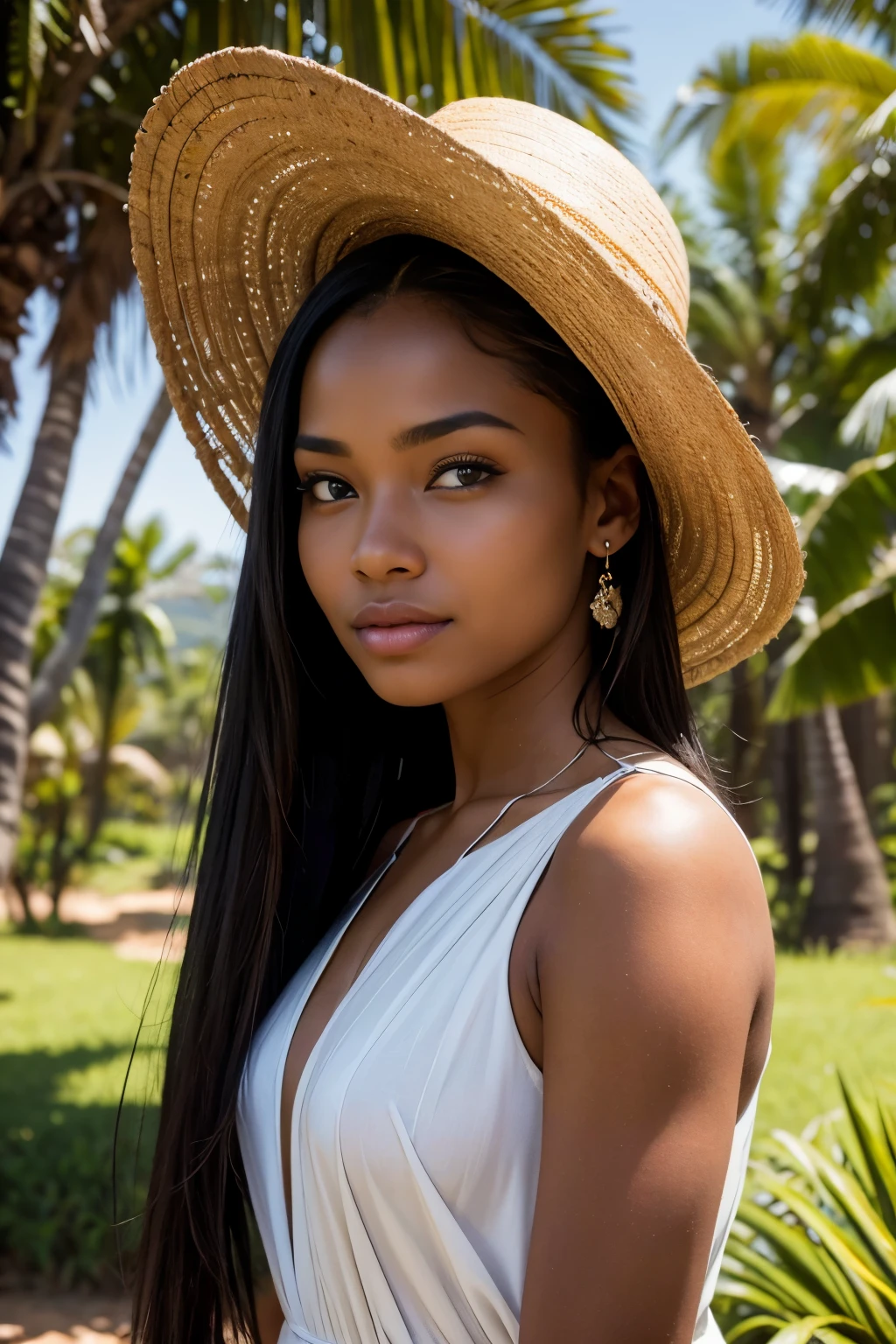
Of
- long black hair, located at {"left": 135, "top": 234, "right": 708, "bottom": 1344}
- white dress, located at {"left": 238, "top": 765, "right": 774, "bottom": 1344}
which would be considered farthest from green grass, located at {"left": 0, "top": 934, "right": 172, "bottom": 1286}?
white dress, located at {"left": 238, "top": 765, "right": 774, "bottom": 1344}

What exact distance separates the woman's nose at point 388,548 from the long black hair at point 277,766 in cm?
25

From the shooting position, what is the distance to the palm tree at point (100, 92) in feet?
14.0

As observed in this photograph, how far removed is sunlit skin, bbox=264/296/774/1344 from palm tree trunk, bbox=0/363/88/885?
3.80m

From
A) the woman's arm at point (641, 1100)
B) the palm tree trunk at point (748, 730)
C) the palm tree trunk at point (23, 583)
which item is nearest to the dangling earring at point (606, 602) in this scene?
the woman's arm at point (641, 1100)

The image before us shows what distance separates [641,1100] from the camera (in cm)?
115

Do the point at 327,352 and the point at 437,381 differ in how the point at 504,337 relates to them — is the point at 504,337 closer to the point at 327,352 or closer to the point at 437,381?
the point at 437,381

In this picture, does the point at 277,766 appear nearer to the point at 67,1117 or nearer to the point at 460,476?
the point at 460,476

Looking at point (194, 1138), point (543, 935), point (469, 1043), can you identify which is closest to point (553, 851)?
point (543, 935)

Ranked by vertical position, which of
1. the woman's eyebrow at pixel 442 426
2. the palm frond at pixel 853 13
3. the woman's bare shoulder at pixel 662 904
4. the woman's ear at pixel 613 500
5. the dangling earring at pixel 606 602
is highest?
the palm frond at pixel 853 13

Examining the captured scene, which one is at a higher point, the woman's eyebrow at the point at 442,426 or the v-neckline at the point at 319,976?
the woman's eyebrow at the point at 442,426

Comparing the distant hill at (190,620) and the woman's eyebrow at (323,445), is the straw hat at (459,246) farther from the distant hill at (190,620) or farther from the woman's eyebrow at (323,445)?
the distant hill at (190,620)

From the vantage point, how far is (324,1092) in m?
1.42

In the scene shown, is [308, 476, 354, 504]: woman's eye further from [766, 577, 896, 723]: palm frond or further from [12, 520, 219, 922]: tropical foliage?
[12, 520, 219, 922]: tropical foliage

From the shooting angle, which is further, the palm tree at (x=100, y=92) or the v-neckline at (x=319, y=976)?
the palm tree at (x=100, y=92)
